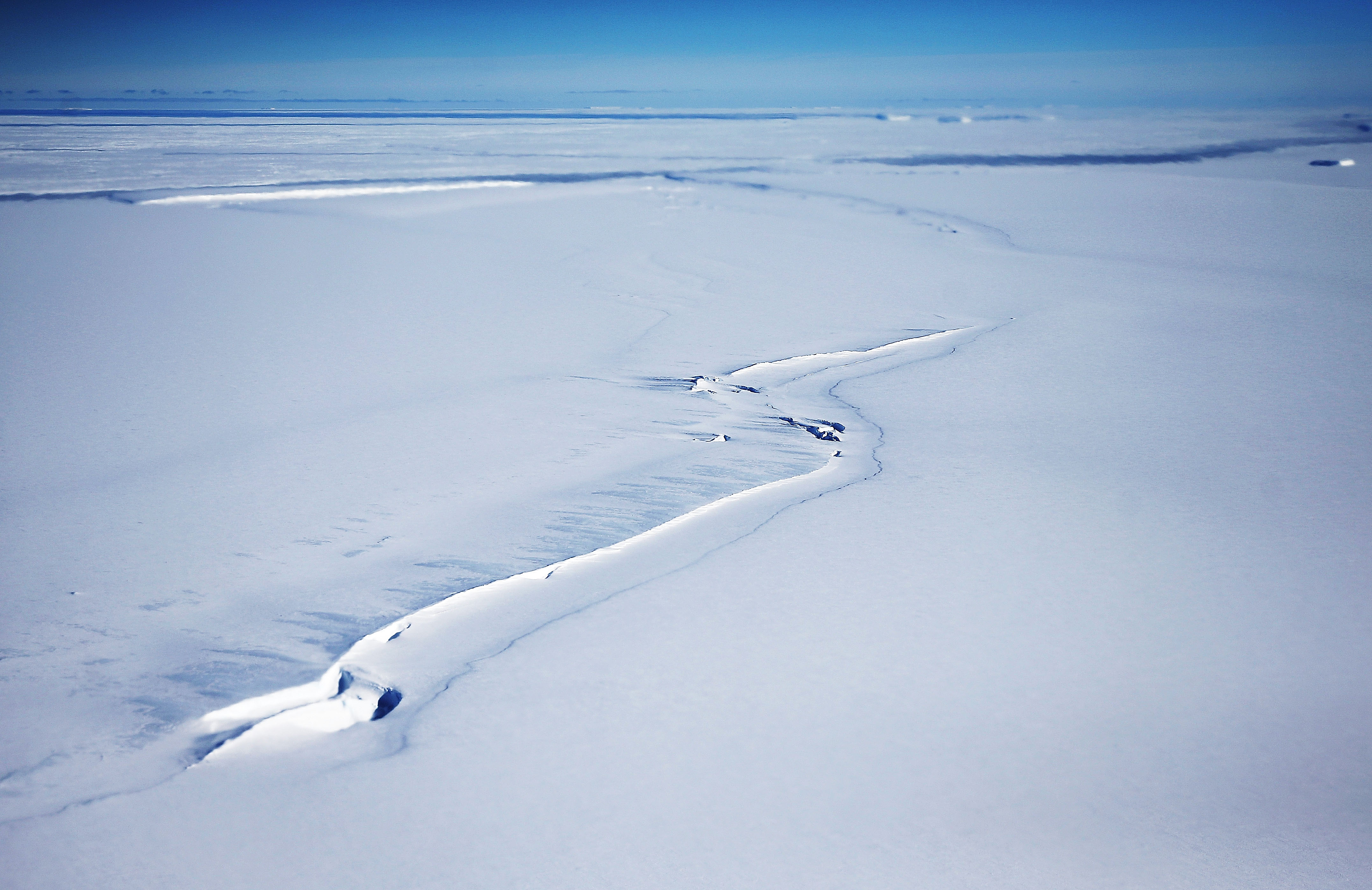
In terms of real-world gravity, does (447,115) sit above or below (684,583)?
above

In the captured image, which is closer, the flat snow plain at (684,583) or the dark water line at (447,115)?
the flat snow plain at (684,583)

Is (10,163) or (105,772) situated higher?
(10,163)

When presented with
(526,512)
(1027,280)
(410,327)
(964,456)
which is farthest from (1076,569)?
(1027,280)

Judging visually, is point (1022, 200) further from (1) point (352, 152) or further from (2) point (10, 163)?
(2) point (10, 163)

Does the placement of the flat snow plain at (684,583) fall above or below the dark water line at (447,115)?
below

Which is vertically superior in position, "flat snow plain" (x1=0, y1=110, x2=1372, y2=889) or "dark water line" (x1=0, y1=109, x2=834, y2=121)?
"dark water line" (x1=0, y1=109, x2=834, y2=121)

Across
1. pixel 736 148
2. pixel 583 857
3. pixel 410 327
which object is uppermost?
Result: pixel 736 148

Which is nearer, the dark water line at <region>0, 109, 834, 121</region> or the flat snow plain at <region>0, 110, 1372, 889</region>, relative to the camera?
the flat snow plain at <region>0, 110, 1372, 889</region>

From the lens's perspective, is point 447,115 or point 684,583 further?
point 447,115
